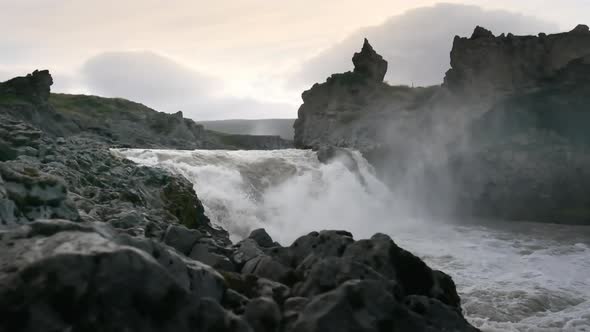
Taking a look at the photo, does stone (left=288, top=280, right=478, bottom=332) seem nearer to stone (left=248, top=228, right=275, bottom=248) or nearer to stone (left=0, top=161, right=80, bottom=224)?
stone (left=0, top=161, right=80, bottom=224)

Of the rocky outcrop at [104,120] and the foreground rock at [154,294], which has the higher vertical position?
Answer: the rocky outcrop at [104,120]

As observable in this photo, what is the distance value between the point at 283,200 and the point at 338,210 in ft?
20.1

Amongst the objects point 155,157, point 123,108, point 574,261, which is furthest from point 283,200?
point 123,108

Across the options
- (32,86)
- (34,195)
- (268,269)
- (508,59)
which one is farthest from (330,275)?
Result: (32,86)

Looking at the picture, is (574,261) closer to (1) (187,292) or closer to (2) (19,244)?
(1) (187,292)

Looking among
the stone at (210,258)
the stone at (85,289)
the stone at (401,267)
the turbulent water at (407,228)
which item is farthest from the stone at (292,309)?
the turbulent water at (407,228)

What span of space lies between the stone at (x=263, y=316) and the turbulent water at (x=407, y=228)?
11883 millimetres

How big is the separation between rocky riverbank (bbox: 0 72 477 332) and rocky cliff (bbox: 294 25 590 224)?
37925 millimetres

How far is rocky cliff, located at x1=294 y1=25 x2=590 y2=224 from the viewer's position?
2002 inches

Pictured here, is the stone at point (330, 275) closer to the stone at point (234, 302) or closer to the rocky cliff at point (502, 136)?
the stone at point (234, 302)

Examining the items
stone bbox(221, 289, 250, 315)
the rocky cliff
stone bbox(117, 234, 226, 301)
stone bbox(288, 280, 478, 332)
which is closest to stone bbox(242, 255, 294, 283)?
stone bbox(221, 289, 250, 315)

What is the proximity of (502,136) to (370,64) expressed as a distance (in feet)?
111

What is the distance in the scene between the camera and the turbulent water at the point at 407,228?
74.0 ft

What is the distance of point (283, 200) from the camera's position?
4447 cm
